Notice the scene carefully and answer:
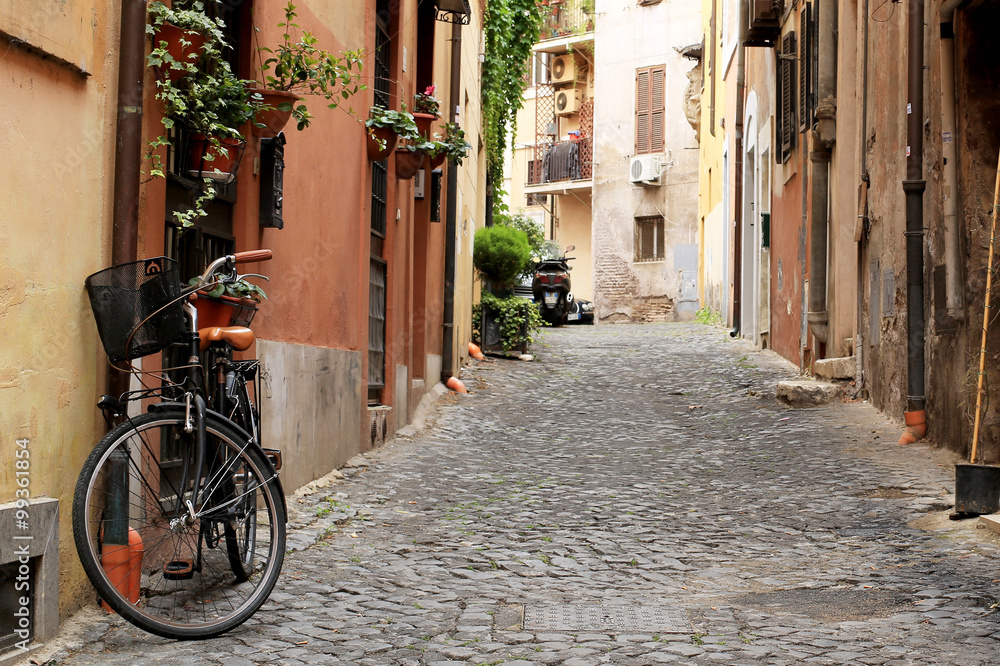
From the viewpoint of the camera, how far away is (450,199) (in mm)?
12734

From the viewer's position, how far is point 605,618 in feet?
13.5

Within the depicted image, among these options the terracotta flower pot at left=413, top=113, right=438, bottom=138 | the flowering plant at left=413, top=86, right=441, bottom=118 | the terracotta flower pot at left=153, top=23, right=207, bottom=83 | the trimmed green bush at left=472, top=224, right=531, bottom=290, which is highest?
the flowering plant at left=413, top=86, right=441, bottom=118

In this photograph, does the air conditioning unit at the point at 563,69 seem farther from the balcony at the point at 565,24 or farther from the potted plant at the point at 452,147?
the potted plant at the point at 452,147

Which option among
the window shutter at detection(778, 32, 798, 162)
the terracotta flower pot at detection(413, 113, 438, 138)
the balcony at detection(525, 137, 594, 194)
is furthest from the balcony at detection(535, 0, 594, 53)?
the terracotta flower pot at detection(413, 113, 438, 138)

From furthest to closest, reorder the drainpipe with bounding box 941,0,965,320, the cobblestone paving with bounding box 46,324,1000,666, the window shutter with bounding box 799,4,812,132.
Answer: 1. the window shutter with bounding box 799,4,812,132
2. the drainpipe with bounding box 941,0,965,320
3. the cobblestone paving with bounding box 46,324,1000,666

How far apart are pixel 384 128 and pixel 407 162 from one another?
3.49 feet

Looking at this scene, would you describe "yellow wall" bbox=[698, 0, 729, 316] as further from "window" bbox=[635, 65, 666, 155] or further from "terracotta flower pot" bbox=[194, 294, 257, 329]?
"terracotta flower pot" bbox=[194, 294, 257, 329]

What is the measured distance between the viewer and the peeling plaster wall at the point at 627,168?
Answer: 29.7 m

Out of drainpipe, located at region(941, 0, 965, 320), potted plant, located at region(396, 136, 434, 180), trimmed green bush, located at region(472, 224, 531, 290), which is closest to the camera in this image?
drainpipe, located at region(941, 0, 965, 320)

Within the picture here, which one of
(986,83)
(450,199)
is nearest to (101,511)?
(986,83)

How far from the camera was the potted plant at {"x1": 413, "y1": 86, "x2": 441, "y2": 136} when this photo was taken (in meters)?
9.51

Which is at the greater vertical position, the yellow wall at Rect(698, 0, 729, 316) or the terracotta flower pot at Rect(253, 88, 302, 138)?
the yellow wall at Rect(698, 0, 729, 316)

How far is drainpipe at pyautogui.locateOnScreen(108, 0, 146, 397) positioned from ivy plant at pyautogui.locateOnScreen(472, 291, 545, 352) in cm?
1137

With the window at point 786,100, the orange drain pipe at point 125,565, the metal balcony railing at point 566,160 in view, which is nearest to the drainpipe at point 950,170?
the orange drain pipe at point 125,565
